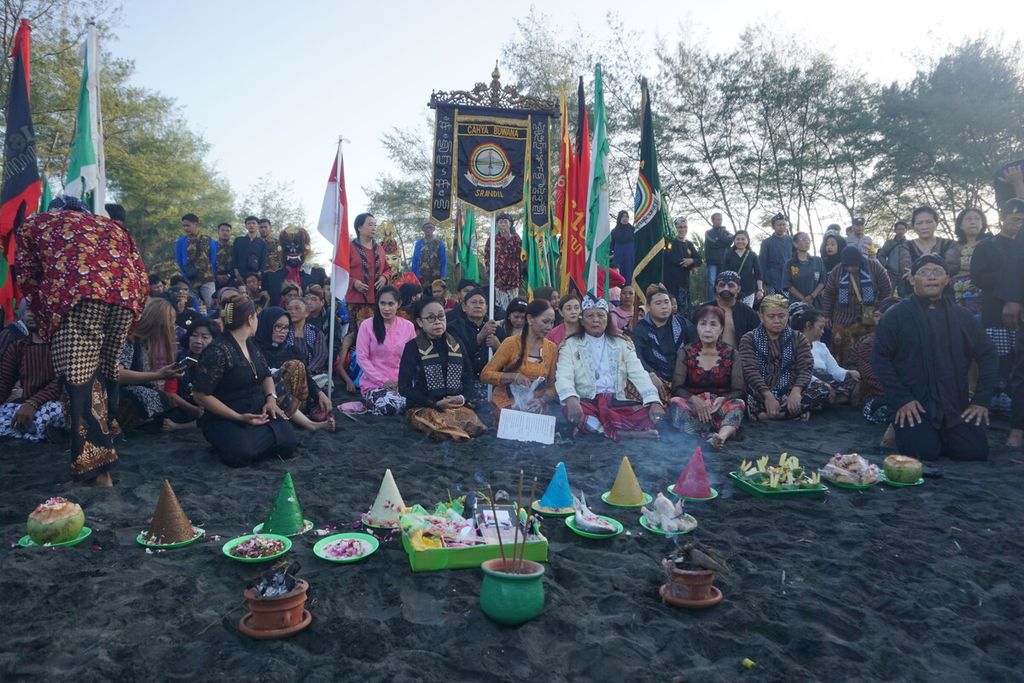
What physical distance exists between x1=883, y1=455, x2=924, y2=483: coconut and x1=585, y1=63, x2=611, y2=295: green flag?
3.22m

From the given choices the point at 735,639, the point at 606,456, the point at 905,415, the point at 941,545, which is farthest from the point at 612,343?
the point at 735,639

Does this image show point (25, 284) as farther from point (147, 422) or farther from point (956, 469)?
point (956, 469)

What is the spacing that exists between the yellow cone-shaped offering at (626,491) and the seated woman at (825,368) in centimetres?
404

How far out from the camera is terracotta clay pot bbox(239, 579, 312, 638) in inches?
102

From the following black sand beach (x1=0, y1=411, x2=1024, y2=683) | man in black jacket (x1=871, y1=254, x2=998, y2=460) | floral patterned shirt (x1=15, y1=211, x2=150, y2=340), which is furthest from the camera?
man in black jacket (x1=871, y1=254, x2=998, y2=460)

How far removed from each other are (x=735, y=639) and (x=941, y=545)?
174cm

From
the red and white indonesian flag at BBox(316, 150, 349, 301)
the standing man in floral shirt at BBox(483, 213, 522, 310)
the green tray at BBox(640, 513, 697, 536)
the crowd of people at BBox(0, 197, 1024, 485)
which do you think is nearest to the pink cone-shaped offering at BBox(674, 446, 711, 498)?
the green tray at BBox(640, 513, 697, 536)

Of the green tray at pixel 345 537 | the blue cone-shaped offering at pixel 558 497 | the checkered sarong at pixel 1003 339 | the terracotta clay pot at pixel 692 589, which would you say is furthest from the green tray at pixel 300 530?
the checkered sarong at pixel 1003 339

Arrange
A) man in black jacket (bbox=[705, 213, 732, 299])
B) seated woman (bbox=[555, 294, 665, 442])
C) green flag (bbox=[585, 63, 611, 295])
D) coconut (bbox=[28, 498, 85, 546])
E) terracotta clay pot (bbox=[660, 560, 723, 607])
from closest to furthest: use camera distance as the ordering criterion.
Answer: terracotta clay pot (bbox=[660, 560, 723, 607]) < coconut (bbox=[28, 498, 85, 546]) < seated woman (bbox=[555, 294, 665, 442]) < green flag (bbox=[585, 63, 611, 295]) < man in black jacket (bbox=[705, 213, 732, 299])

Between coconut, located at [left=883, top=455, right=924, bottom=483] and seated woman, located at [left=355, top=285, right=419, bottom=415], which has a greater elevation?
seated woman, located at [left=355, top=285, right=419, bottom=415]

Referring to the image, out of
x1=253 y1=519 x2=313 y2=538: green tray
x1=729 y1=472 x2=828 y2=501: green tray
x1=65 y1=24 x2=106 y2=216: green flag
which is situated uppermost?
x1=65 y1=24 x2=106 y2=216: green flag

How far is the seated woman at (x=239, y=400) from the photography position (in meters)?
5.13

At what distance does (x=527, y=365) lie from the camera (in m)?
6.80

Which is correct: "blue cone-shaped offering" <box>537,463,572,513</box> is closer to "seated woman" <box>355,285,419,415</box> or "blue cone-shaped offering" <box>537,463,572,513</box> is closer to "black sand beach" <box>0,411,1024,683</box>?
"black sand beach" <box>0,411,1024,683</box>
